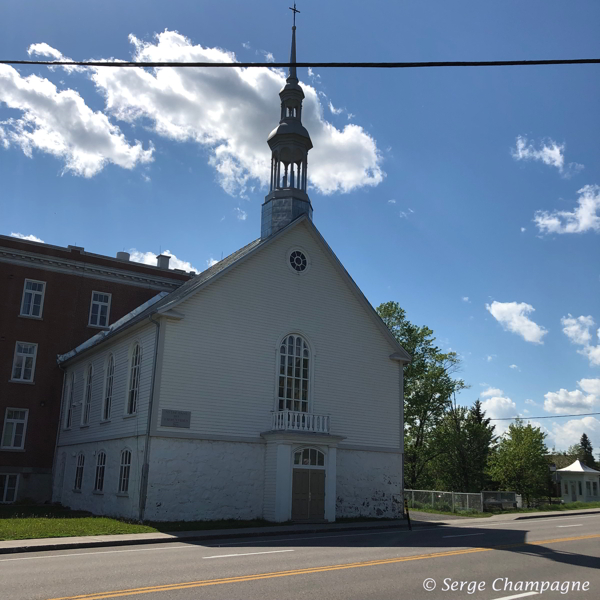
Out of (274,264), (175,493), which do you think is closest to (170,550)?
(175,493)

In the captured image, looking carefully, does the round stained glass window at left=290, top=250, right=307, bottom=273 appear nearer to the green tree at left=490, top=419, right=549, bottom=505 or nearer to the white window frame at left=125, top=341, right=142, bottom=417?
the white window frame at left=125, top=341, right=142, bottom=417

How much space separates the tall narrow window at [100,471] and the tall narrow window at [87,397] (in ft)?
9.55

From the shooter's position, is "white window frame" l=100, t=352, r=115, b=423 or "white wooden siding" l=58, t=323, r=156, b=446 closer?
"white wooden siding" l=58, t=323, r=156, b=446

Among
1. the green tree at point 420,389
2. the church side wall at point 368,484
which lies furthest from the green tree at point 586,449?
the church side wall at point 368,484

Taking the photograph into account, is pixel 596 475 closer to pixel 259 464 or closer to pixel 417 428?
pixel 417 428

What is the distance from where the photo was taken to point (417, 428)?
162 ft

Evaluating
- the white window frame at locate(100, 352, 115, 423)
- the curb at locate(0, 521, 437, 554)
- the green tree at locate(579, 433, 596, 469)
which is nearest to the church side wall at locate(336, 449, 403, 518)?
the curb at locate(0, 521, 437, 554)

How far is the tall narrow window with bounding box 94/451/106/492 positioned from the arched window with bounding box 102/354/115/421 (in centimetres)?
153

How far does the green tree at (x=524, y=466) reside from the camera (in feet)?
134

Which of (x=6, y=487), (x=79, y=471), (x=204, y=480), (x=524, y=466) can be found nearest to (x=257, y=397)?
(x=204, y=480)

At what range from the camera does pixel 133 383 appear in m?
24.2

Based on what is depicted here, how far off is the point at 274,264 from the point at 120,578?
1713 cm

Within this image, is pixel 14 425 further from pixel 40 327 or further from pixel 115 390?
pixel 115 390

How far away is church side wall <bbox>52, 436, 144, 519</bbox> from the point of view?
21.9 meters
